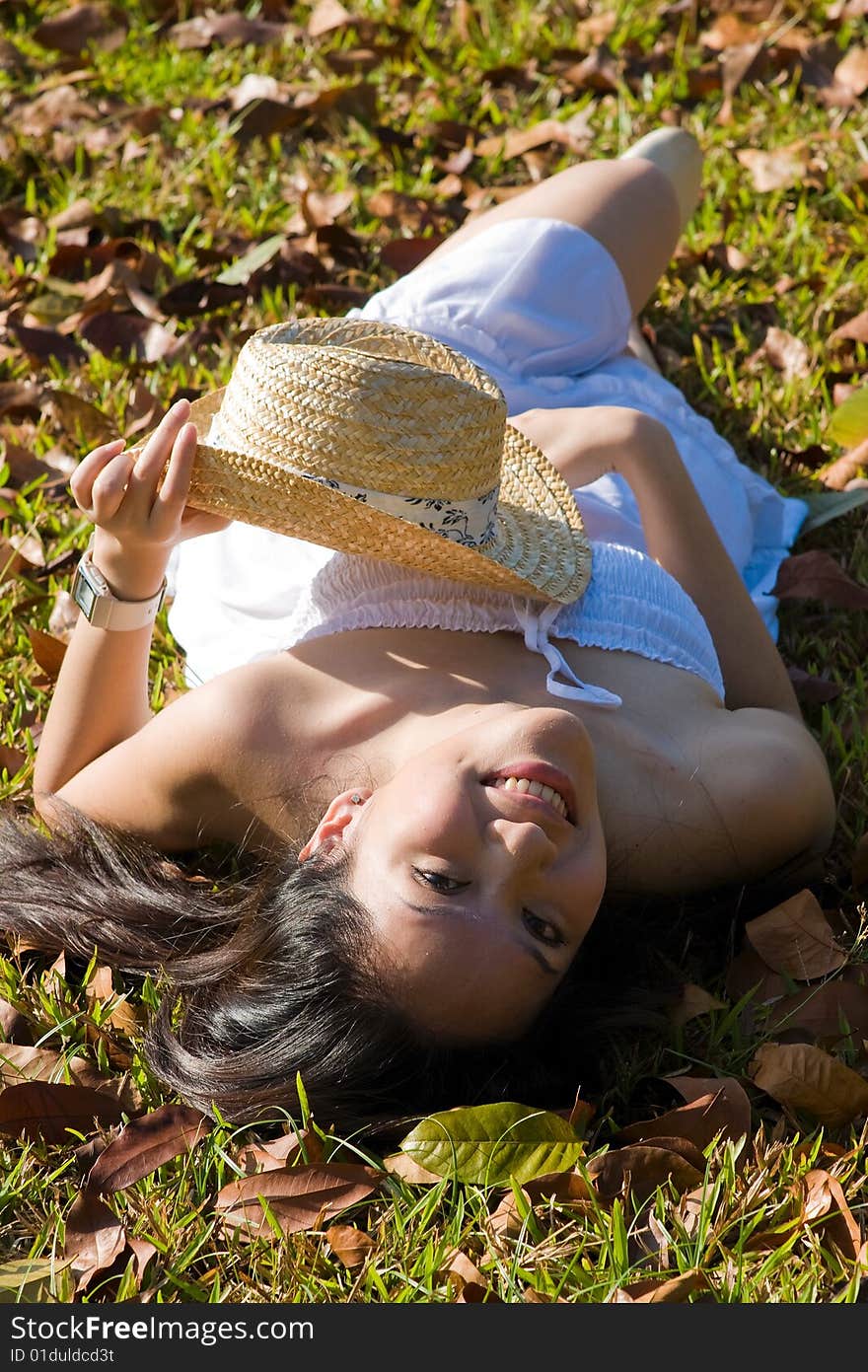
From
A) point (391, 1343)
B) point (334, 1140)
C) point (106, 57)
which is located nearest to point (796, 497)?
point (334, 1140)

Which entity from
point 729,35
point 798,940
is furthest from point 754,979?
point 729,35

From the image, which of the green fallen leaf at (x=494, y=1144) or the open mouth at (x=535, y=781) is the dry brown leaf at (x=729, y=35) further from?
the green fallen leaf at (x=494, y=1144)

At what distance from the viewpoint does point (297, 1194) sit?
2.04 metres

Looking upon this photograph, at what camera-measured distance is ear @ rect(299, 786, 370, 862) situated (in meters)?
2.39

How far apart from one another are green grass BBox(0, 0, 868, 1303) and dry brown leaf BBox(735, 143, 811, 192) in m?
0.03

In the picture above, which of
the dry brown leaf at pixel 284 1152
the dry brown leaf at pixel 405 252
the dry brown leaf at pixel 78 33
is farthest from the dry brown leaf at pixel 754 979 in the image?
the dry brown leaf at pixel 78 33

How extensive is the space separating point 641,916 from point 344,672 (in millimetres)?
677

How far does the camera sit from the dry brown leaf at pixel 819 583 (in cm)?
315

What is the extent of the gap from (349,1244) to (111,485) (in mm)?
1228

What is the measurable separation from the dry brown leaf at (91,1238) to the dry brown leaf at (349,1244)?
0.93ft

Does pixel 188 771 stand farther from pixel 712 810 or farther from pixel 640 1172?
pixel 640 1172

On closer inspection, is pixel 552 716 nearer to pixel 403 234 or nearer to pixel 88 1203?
pixel 88 1203

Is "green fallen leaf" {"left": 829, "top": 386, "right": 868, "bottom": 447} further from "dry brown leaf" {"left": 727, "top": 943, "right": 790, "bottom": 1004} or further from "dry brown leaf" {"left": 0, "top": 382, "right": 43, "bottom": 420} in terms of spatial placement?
"dry brown leaf" {"left": 0, "top": 382, "right": 43, "bottom": 420}

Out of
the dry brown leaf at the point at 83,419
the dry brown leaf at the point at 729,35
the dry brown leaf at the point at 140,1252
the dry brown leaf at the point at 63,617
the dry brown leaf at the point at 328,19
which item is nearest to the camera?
the dry brown leaf at the point at 140,1252
